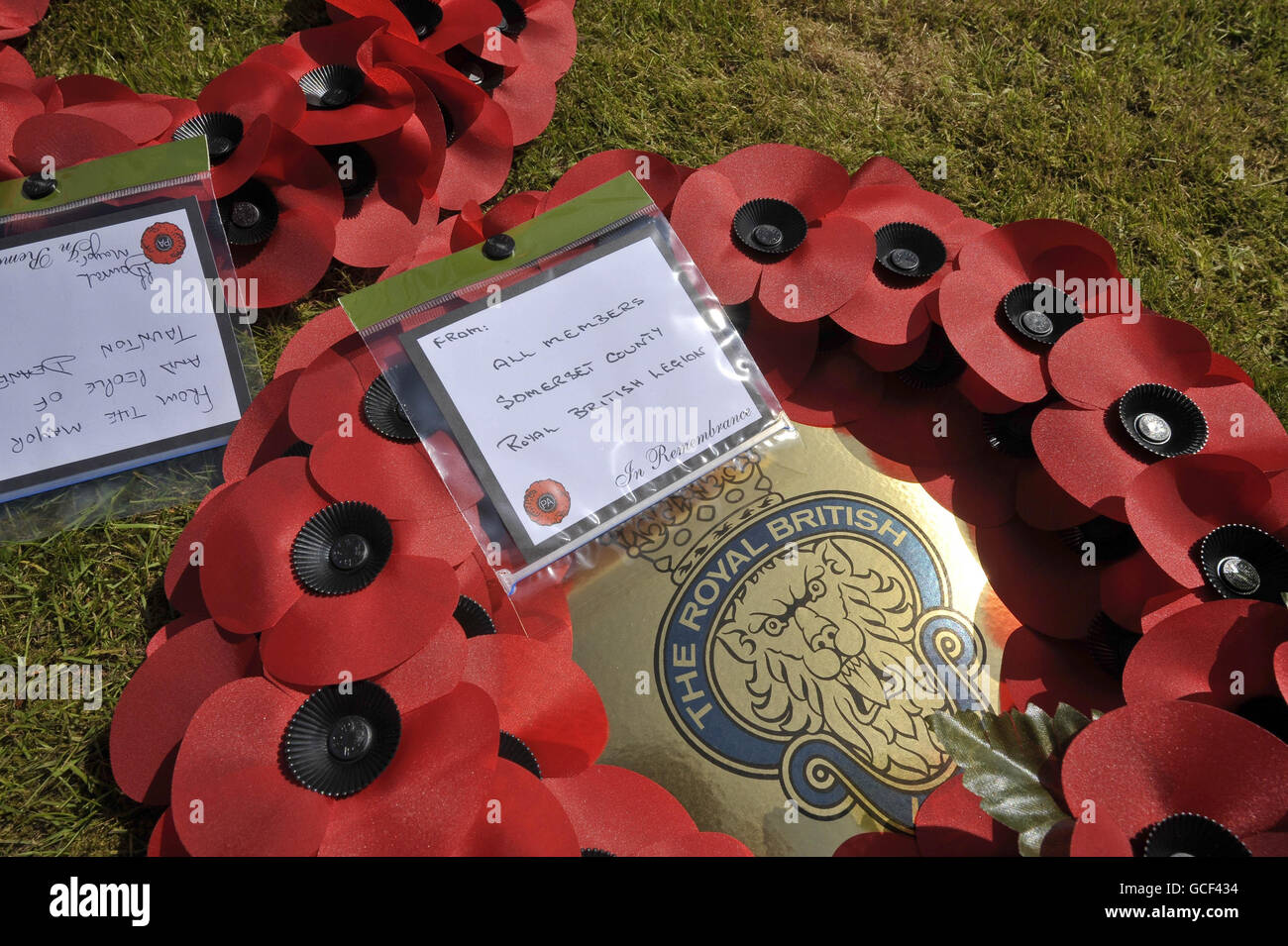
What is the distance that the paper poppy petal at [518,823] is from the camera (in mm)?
803

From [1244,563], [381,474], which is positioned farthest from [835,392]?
[381,474]

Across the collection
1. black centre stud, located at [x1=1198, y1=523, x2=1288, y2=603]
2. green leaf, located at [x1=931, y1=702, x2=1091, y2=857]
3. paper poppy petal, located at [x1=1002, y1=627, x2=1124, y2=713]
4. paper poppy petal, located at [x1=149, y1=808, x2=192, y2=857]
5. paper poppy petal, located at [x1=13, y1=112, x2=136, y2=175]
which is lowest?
paper poppy petal, located at [x1=149, y1=808, x2=192, y2=857]

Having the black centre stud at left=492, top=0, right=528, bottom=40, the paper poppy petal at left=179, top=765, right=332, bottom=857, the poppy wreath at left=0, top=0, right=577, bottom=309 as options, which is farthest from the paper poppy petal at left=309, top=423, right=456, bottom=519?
the black centre stud at left=492, top=0, right=528, bottom=40

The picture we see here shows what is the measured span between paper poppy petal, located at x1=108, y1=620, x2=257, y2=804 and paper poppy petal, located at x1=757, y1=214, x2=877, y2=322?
775mm

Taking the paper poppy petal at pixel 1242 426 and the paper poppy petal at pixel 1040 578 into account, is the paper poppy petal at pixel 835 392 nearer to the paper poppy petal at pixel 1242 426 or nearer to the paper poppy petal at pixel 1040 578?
the paper poppy petal at pixel 1040 578

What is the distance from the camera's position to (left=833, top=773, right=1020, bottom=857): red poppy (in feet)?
2.92

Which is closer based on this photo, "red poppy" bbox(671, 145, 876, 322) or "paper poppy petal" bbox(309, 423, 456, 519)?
"paper poppy petal" bbox(309, 423, 456, 519)

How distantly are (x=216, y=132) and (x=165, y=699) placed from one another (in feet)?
2.74

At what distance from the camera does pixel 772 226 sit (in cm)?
119

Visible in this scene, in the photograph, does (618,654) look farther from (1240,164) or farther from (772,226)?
(1240,164)

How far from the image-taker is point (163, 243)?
3.96 feet

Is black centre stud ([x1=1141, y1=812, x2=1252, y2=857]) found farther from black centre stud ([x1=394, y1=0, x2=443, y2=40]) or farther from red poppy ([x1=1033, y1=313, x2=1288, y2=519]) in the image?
black centre stud ([x1=394, y1=0, x2=443, y2=40])

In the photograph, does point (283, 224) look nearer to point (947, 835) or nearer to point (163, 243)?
point (163, 243)

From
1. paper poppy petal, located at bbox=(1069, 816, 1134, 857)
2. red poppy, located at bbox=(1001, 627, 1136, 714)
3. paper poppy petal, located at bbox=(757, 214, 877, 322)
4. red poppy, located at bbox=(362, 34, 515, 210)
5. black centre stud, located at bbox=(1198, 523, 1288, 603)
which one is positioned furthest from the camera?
red poppy, located at bbox=(362, 34, 515, 210)
